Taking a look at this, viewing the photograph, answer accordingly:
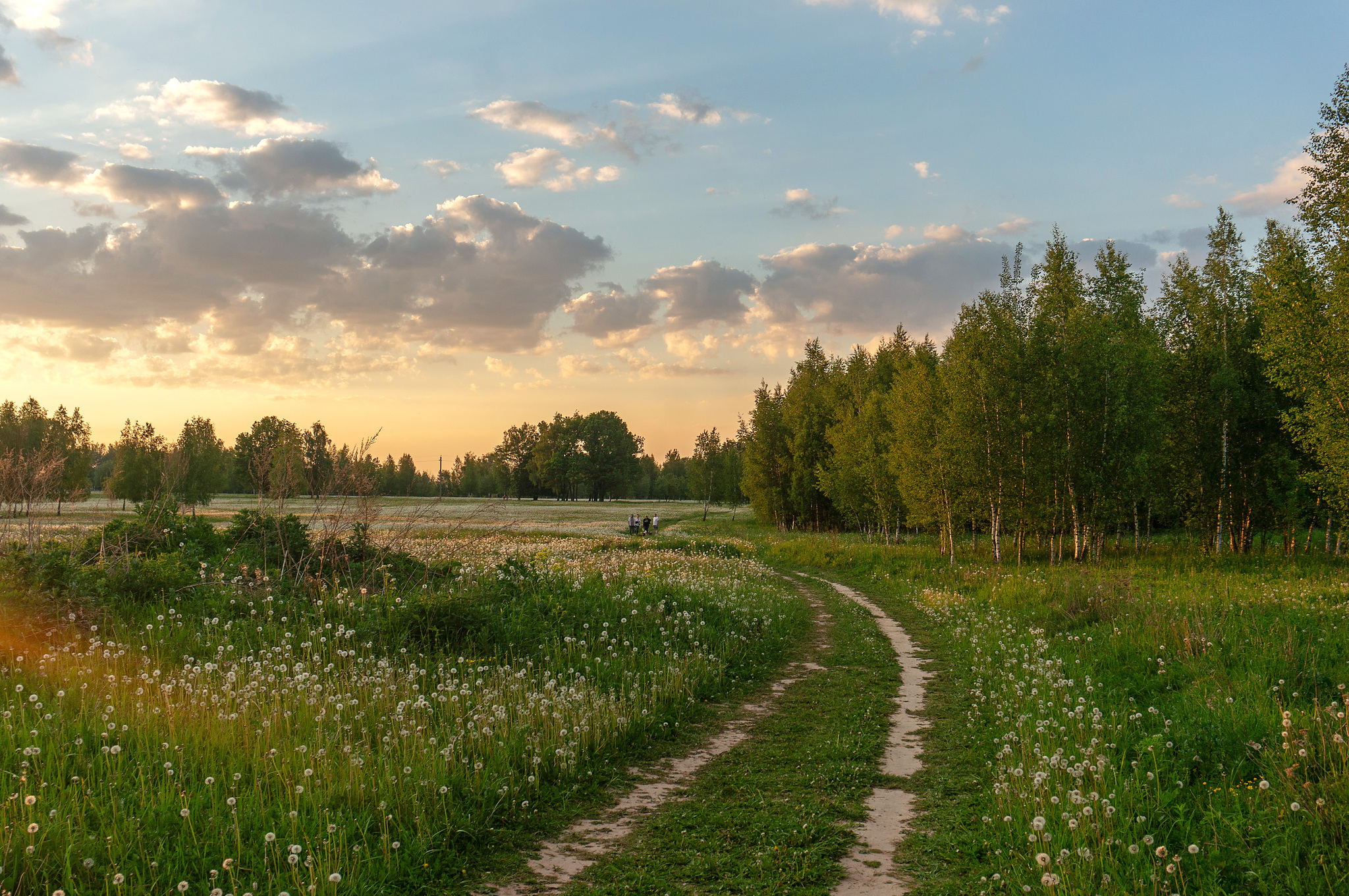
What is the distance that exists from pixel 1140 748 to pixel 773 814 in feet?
13.0

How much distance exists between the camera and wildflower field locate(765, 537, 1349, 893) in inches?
207

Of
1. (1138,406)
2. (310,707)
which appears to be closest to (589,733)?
(310,707)

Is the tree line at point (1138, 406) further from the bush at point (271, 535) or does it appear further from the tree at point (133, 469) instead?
the tree at point (133, 469)

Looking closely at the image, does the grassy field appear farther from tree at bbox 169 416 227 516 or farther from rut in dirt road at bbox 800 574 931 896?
tree at bbox 169 416 227 516

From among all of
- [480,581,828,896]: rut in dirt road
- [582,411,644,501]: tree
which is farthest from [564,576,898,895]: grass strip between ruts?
[582,411,644,501]: tree

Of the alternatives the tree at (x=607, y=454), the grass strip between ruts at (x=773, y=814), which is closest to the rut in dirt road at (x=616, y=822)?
the grass strip between ruts at (x=773, y=814)

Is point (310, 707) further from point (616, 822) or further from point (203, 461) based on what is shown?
point (203, 461)

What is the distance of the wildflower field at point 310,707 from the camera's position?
550 centimetres

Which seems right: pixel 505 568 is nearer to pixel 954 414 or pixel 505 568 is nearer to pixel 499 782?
pixel 499 782

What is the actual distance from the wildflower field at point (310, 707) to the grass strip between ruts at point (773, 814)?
3.70 feet

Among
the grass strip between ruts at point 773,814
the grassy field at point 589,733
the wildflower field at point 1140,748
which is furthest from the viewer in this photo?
the grass strip between ruts at point 773,814

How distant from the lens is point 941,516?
33.8m

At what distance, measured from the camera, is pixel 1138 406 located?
29.5 meters

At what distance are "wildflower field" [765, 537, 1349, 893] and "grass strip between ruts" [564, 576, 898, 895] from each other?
0.75 meters
